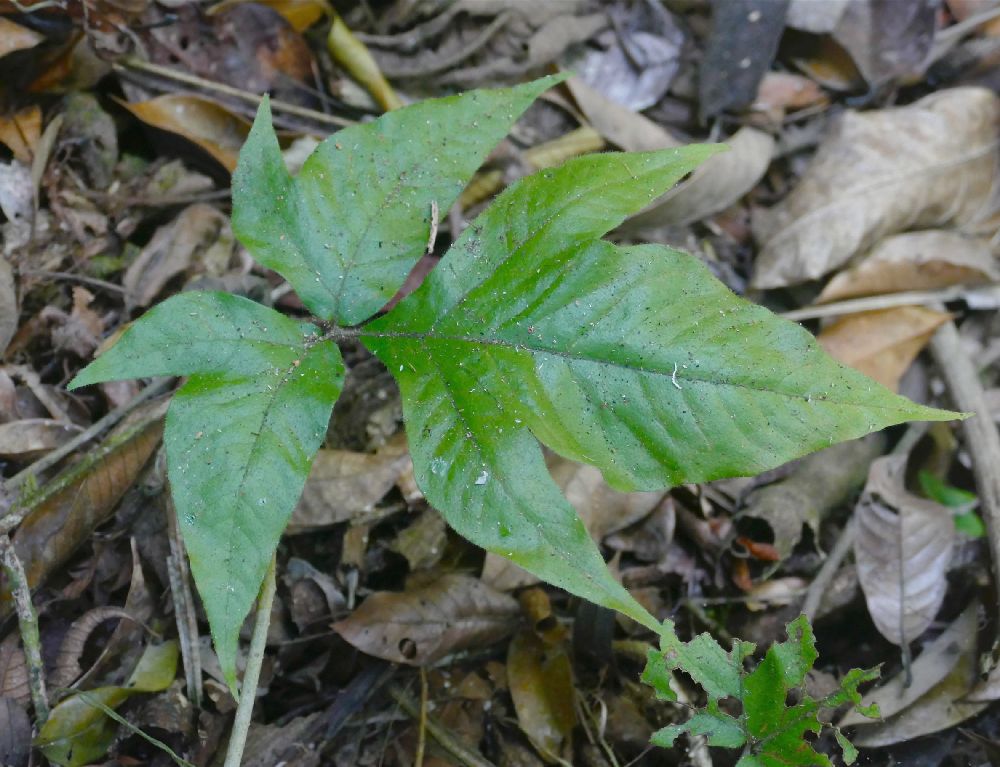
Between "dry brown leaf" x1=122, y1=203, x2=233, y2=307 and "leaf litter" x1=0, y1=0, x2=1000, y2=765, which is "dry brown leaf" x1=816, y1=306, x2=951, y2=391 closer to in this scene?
"leaf litter" x1=0, y1=0, x2=1000, y2=765

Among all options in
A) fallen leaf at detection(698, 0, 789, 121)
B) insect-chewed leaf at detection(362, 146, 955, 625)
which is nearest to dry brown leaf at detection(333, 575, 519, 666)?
insect-chewed leaf at detection(362, 146, 955, 625)

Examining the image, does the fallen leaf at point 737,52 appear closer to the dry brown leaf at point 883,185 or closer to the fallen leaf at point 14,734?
the dry brown leaf at point 883,185

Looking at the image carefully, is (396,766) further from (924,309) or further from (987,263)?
(987,263)

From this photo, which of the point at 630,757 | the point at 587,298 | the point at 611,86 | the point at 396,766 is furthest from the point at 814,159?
the point at 396,766

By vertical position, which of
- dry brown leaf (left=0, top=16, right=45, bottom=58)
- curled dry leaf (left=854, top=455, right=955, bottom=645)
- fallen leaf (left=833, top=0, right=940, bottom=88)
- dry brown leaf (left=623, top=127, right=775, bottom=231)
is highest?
dry brown leaf (left=0, top=16, right=45, bottom=58)

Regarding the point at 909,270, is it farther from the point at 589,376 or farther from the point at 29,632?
the point at 29,632
